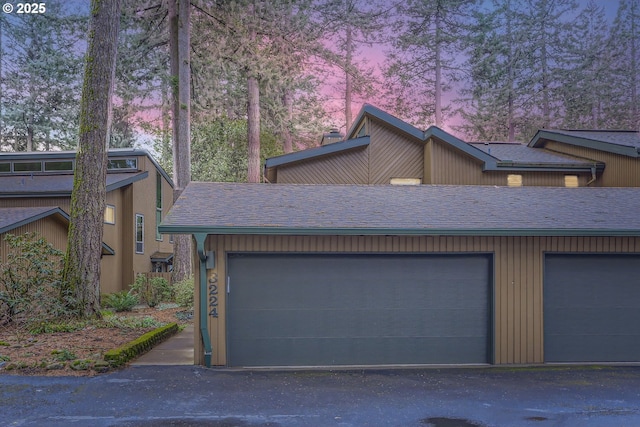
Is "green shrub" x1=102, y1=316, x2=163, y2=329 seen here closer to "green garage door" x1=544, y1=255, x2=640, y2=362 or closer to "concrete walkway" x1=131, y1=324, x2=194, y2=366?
"concrete walkway" x1=131, y1=324, x2=194, y2=366

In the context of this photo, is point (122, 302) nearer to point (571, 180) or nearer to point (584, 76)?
point (571, 180)

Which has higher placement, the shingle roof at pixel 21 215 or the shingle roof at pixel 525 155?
the shingle roof at pixel 525 155

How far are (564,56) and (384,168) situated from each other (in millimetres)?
28191

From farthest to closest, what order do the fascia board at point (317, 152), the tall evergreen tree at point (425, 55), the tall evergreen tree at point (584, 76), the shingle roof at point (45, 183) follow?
the tall evergreen tree at point (584, 76) → the tall evergreen tree at point (425, 55) → the shingle roof at point (45, 183) → the fascia board at point (317, 152)

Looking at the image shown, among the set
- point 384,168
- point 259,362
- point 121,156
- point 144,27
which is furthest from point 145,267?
point 259,362

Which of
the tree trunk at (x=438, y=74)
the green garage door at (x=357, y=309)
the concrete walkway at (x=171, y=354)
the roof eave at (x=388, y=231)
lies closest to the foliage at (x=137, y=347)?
the concrete walkway at (x=171, y=354)

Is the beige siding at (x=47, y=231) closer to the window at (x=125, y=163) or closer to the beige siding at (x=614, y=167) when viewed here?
the window at (x=125, y=163)

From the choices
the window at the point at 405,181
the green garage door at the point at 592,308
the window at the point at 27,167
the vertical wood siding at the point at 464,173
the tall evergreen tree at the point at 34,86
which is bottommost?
the green garage door at the point at 592,308

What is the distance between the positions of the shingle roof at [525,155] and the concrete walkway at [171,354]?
10.5 meters

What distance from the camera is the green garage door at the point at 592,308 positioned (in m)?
10.8

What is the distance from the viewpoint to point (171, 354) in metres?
11.1

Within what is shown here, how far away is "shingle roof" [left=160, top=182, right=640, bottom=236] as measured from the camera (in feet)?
32.2

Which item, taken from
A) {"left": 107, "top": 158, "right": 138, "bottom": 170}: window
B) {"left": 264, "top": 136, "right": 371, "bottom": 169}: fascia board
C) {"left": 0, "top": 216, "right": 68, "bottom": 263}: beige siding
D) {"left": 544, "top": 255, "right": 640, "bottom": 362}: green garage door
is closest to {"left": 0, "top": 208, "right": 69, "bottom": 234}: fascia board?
{"left": 0, "top": 216, "right": 68, "bottom": 263}: beige siding

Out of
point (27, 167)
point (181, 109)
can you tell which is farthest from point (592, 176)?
point (27, 167)
